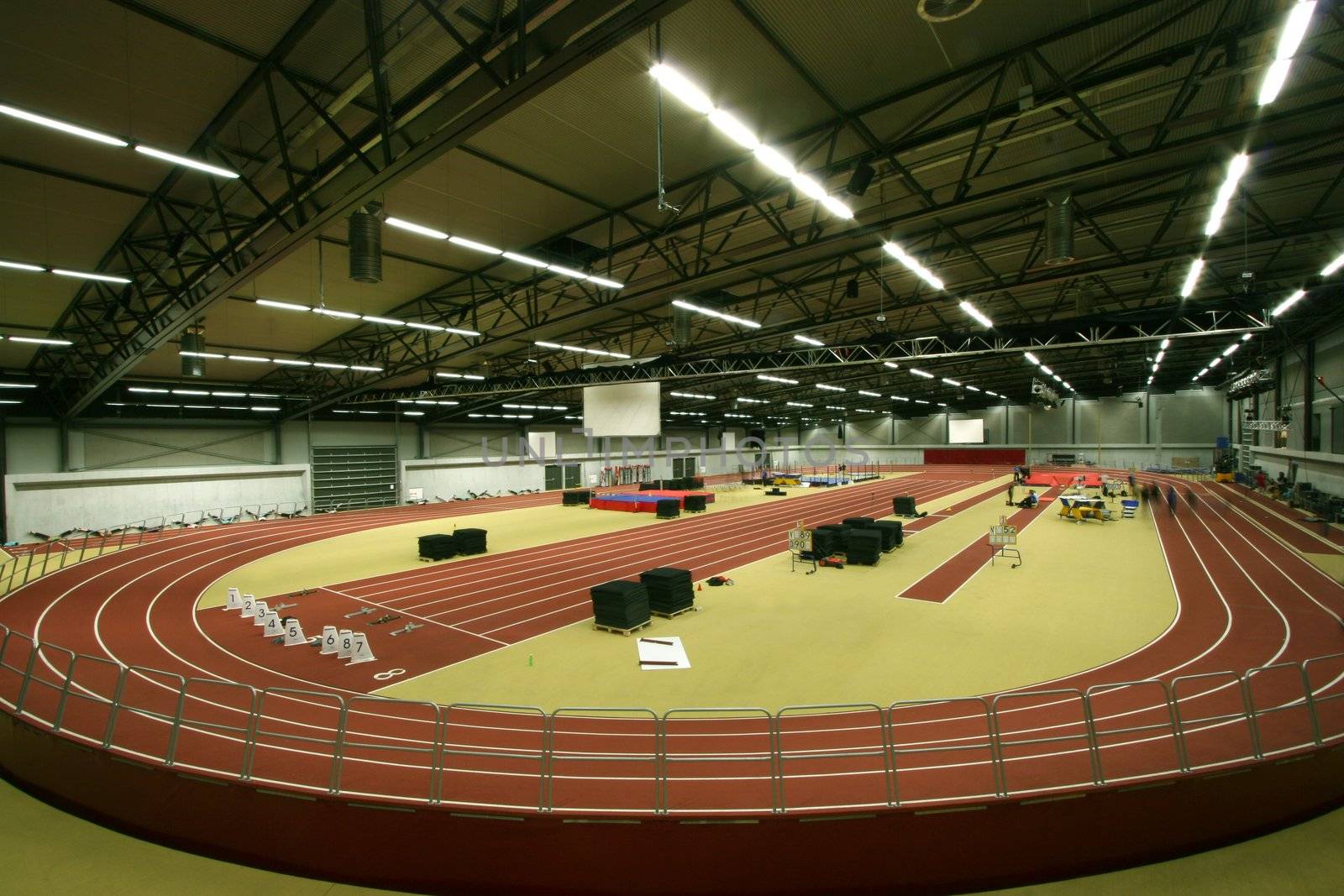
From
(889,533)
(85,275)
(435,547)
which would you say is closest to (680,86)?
(85,275)

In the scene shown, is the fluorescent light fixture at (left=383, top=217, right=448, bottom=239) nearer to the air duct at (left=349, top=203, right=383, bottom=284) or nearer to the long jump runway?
the air duct at (left=349, top=203, right=383, bottom=284)

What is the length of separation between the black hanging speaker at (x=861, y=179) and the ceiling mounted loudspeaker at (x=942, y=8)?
3747 mm

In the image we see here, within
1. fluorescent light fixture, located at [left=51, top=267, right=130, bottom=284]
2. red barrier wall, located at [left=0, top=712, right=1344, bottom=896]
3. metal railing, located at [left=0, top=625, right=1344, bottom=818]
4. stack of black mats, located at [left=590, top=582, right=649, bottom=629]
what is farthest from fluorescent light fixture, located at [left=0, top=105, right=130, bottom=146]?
stack of black mats, located at [left=590, top=582, right=649, bottom=629]

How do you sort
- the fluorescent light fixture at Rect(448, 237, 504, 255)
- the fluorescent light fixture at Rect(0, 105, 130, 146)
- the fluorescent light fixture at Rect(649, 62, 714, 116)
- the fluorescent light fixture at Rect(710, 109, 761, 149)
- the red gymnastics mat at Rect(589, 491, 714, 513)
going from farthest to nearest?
the red gymnastics mat at Rect(589, 491, 714, 513) < the fluorescent light fixture at Rect(448, 237, 504, 255) < the fluorescent light fixture at Rect(710, 109, 761, 149) < the fluorescent light fixture at Rect(649, 62, 714, 116) < the fluorescent light fixture at Rect(0, 105, 130, 146)

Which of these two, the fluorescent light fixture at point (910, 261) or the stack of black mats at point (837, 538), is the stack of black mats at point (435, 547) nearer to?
the stack of black mats at point (837, 538)

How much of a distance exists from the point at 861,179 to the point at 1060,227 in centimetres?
397

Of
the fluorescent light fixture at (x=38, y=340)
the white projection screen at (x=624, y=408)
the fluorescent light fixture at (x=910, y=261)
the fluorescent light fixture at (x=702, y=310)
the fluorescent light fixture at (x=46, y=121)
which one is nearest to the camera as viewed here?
the fluorescent light fixture at (x=46, y=121)

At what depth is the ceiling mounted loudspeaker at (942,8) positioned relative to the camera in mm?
5520

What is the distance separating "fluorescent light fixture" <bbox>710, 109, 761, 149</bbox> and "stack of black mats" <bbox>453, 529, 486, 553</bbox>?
598 inches

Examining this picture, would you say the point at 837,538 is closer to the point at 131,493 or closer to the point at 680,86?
the point at 680,86

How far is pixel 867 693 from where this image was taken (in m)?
7.97

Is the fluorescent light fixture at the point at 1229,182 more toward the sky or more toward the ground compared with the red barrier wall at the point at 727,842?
more toward the sky

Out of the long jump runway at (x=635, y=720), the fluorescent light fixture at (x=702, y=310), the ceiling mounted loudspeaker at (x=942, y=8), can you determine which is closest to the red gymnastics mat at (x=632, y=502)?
the fluorescent light fixture at (x=702, y=310)

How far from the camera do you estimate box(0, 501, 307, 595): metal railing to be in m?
16.3
